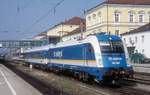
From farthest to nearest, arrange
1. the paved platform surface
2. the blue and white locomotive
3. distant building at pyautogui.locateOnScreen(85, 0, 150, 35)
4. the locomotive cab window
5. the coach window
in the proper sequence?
distant building at pyautogui.locateOnScreen(85, 0, 150, 35) → the coach window → the locomotive cab window → the blue and white locomotive → the paved platform surface

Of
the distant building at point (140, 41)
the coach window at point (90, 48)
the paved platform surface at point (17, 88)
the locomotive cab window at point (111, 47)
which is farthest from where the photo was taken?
the distant building at point (140, 41)

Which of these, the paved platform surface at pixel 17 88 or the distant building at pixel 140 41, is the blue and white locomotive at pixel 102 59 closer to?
the paved platform surface at pixel 17 88

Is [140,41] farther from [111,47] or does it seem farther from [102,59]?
[102,59]

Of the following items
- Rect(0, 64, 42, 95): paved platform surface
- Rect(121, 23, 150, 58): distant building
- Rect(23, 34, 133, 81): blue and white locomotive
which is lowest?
Rect(0, 64, 42, 95): paved platform surface

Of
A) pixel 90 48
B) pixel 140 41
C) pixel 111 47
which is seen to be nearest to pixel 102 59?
pixel 111 47

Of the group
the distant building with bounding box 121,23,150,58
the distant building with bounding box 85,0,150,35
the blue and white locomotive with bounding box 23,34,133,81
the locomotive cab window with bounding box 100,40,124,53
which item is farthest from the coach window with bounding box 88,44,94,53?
the distant building with bounding box 85,0,150,35

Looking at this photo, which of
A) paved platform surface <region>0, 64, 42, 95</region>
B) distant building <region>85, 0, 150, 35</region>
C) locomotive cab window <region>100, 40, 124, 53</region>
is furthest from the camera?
distant building <region>85, 0, 150, 35</region>

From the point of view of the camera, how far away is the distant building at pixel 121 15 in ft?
351

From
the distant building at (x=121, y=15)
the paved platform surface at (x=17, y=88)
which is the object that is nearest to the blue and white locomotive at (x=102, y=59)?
the paved platform surface at (x=17, y=88)

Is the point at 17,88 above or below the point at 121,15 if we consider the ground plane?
below

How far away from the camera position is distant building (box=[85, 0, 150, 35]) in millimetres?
106875

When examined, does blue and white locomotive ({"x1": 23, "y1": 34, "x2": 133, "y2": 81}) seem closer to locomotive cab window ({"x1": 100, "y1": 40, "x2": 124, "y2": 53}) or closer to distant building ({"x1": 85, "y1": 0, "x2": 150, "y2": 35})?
locomotive cab window ({"x1": 100, "y1": 40, "x2": 124, "y2": 53})

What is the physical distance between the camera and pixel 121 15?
109 metres

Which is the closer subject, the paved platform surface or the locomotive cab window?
the paved platform surface
